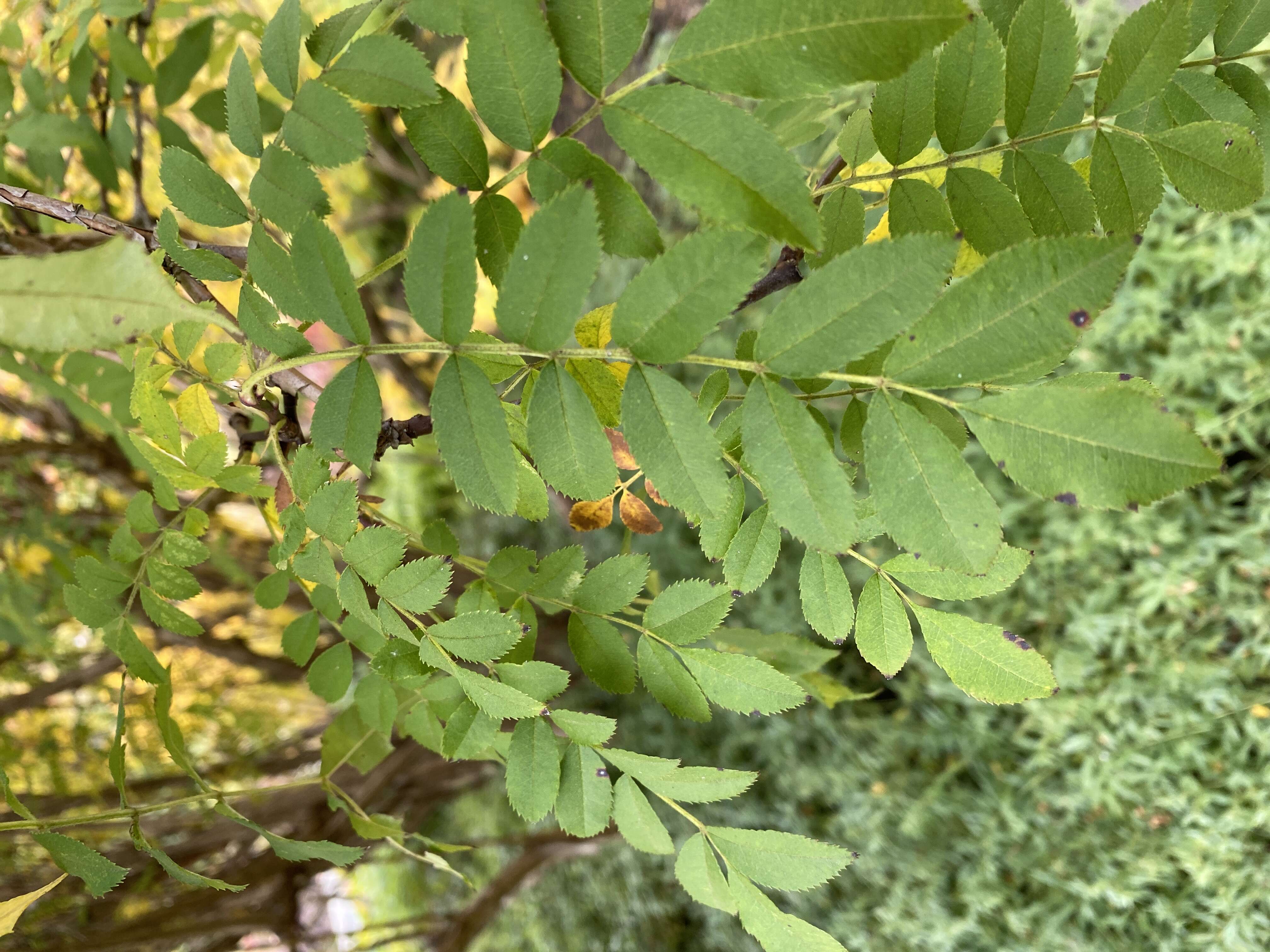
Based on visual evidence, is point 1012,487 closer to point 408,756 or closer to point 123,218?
point 408,756

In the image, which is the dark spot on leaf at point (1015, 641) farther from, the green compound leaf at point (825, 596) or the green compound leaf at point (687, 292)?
the green compound leaf at point (687, 292)

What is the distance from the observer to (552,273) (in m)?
0.37

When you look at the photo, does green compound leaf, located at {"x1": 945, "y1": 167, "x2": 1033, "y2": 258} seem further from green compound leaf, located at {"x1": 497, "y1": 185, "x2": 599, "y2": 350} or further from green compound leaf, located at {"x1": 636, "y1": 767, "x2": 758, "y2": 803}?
green compound leaf, located at {"x1": 636, "y1": 767, "x2": 758, "y2": 803}

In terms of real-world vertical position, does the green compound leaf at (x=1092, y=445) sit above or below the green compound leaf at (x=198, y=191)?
below

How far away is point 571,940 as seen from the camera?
8.34 ft

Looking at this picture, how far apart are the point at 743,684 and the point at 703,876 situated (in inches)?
5.4

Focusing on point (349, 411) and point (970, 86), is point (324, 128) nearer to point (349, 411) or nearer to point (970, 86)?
point (349, 411)

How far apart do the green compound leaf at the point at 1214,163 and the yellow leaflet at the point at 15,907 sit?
83 cm

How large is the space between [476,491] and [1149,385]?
409 millimetres

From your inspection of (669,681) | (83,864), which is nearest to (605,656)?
(669,681)

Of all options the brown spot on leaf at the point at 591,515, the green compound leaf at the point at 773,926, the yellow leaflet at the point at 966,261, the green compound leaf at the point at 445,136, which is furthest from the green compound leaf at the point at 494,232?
the green compound leaf at the point at 773,926

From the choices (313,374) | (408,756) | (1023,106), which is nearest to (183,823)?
(408,756)

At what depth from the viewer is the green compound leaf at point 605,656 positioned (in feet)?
1.89

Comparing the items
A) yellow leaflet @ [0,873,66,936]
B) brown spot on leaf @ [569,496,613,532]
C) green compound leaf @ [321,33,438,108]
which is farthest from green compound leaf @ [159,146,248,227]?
yellow leaflet @ [0,873,66,936]
